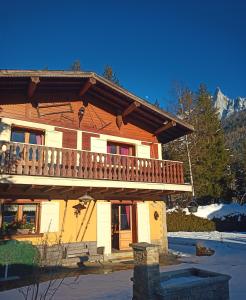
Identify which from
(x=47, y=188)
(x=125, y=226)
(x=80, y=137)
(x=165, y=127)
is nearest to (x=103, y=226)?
(x=125, y=226)

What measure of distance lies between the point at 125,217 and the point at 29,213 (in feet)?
15.1

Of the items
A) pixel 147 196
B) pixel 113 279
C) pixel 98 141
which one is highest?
pixel 98 141

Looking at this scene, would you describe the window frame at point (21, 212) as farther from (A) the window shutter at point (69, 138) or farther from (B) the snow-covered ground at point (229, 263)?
(B) the snow-covered ground at point (229, 263)

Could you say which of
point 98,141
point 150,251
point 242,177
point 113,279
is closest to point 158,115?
point 98,141

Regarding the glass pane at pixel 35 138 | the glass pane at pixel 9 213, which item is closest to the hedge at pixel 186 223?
the glass pane at pixel 35 138

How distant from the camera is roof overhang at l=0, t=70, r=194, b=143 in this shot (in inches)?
428

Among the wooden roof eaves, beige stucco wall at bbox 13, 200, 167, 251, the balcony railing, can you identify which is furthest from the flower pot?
the wooden roof eaves

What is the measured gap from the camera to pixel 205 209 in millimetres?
27078

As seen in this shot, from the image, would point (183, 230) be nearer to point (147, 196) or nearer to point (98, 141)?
point (147, 196)

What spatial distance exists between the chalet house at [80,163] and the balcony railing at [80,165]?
34 mm

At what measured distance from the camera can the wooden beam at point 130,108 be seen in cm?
1312

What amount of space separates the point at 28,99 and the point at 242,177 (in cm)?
2947

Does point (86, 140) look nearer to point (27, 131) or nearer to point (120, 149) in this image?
point (120, 149)

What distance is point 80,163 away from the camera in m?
10.5
